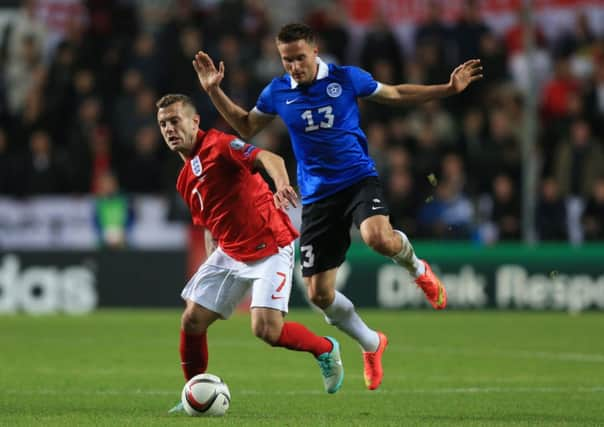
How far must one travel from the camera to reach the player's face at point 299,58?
8789 millimetres

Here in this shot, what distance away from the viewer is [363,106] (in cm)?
1941

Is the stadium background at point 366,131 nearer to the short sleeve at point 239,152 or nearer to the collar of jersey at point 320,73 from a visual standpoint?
the collar of jersey at point 320,73

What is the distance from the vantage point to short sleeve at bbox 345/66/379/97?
9.16m

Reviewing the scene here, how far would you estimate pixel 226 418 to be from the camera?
26.4 feet

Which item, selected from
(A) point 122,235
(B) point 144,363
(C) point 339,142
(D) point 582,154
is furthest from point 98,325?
(C) point 339,142

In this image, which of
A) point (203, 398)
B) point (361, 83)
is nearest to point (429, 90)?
point (361, 83)

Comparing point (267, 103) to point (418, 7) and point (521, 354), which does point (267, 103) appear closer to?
point (521, 354)

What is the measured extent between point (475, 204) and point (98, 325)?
17.3 ft

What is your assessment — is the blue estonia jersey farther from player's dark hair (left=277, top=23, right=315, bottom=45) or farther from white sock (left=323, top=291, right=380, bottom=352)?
white sock (left=323, top=291, right=380, bottom=352)

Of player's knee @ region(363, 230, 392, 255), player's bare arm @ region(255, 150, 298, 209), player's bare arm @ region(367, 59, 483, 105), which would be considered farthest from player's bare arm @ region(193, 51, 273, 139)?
player's knee @ region(363, 230, 392, 255)

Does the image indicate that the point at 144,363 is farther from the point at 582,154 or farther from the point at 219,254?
the point at 582,154

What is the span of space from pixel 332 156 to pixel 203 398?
79.9 inches

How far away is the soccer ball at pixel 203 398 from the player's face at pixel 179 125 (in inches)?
55.0

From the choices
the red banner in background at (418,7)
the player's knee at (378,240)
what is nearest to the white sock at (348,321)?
the player's knee at (378,240)
